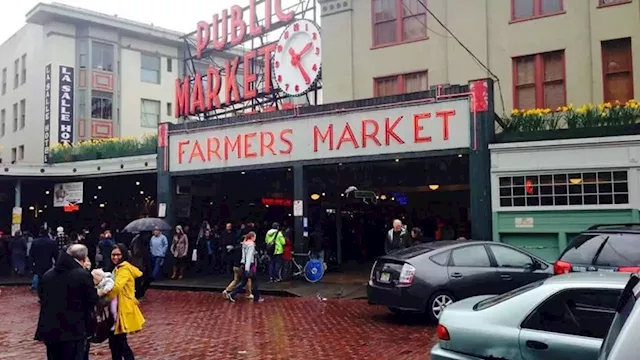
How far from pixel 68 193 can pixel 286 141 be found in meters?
11.9

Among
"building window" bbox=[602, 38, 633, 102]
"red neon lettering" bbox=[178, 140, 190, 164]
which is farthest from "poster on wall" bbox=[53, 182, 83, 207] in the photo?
"building window" bbox=[602, 38, 633, 102]

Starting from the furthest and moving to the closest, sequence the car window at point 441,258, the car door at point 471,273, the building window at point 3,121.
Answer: the building window at point 3,121 → the car window at point 441,258 → the car door at point 471,273

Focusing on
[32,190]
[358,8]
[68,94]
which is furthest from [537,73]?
[68,94]

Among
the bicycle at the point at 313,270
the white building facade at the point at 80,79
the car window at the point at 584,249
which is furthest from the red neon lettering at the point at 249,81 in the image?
the car window at the point at 584,249

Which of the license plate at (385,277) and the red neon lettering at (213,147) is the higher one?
the red neon lettering at (213,147)

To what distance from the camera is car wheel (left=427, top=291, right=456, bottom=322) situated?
36.1 ft

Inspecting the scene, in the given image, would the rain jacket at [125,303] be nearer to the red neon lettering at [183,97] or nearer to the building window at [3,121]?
the red neon lettering at [183,97]

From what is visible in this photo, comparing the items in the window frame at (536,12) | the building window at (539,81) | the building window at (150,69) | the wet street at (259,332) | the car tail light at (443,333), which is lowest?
the wet street at (259,332)

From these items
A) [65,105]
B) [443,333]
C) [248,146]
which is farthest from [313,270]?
[65,105]

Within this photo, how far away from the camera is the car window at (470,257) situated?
11.3 meters

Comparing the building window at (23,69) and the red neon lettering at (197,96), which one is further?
the building window at (23,69)

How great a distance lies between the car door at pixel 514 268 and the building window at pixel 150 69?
109 ft

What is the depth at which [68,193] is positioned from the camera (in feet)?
87.0

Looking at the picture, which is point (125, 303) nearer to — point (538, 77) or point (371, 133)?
point (371, 133)
